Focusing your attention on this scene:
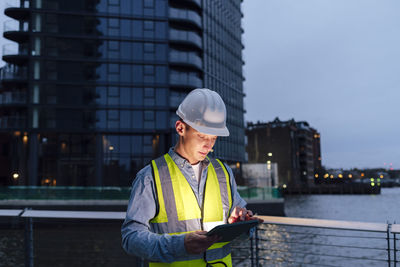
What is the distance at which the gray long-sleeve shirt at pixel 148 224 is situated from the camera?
7.63 feet

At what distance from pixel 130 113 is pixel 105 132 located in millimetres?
3278

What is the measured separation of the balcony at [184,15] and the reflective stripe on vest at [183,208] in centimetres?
4665

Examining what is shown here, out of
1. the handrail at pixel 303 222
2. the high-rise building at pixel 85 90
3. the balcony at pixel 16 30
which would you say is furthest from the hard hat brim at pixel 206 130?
the balcony at pixel 16 30

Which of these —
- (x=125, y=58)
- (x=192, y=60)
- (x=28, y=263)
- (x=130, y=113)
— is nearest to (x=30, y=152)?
(x=130, y=113)

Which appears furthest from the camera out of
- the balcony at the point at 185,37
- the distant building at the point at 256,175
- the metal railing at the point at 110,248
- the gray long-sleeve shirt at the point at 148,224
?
the distant building at the point at 256,175

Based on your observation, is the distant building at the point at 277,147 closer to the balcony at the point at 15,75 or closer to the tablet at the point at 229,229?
the balcony at the point at 15,75

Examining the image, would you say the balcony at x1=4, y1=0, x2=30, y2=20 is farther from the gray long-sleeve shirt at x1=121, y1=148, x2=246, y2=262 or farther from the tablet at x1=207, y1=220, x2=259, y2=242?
the tablet at x1=207, y1=220, x2=259, y2=242

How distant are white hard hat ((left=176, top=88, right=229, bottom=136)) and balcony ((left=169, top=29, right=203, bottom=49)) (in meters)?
45.5

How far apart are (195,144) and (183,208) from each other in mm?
413

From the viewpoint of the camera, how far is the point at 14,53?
4259cm

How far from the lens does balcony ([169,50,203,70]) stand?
4703cm

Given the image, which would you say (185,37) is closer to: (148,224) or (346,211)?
(346,211)

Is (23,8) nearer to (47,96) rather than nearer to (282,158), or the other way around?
(47,96)

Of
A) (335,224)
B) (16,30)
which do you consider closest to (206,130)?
(335,224)
